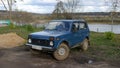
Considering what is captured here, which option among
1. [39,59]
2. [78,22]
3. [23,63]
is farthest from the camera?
[78,22]

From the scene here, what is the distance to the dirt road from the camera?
27.8 feet

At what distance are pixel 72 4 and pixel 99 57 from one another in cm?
2686

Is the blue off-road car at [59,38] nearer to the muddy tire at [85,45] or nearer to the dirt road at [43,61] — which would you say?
the muddy tire at [85,45]

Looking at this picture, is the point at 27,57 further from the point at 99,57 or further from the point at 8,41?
the point at 8,41

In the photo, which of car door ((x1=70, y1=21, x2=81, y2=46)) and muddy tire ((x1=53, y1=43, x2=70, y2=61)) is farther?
car door ((x1=70, y1=21, x2=81, y2=46))

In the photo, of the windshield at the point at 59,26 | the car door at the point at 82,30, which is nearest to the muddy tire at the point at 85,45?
the car door at the point at 82,30

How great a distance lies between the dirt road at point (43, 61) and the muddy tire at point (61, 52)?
219 millimetres

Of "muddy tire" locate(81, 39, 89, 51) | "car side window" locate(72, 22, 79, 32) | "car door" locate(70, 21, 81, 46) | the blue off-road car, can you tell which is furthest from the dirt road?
"car side window" locate(72, 22, 79, 32)

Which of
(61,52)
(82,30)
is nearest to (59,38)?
(61,52)

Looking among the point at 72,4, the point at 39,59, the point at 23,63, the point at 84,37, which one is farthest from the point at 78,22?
the point at 72,4

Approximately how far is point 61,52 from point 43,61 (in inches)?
37.1

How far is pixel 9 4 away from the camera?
3055 centimetres

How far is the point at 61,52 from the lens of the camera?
9.55 metres

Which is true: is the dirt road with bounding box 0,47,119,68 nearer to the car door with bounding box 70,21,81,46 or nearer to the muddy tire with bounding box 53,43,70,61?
the muddy tire with bounding box 53,43,70,61
